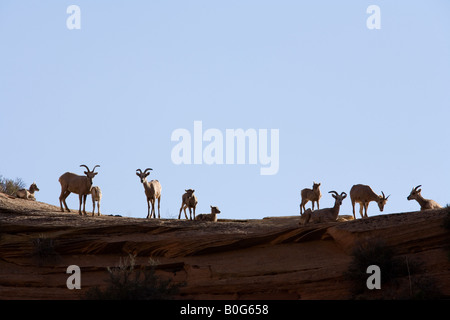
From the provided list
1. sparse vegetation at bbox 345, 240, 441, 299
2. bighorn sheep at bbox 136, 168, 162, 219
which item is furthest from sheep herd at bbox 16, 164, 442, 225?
sparse vegetation at bbox 345, 240, 441, 299

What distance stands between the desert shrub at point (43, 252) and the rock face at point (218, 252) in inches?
1.3

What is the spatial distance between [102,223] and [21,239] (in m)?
2.91

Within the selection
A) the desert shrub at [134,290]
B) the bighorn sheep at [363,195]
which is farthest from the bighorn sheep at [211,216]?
the desert shrub at [134,290]

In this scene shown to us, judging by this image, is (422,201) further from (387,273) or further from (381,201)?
(387,273)

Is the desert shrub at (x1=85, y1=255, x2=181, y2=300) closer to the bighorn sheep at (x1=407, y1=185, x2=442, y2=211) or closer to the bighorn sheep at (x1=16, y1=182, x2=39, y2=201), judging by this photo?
the bighorn sheep at (x1=407, y1=185, x2=442, y2=211)

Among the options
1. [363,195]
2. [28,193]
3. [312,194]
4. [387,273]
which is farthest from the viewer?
[28,193]

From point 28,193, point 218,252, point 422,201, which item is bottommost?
point 218,252

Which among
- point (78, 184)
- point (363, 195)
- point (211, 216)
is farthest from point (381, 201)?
point (78, 184)

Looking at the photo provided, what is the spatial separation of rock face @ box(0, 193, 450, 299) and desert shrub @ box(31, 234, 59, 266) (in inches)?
1.3

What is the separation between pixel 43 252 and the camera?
31.4 metres

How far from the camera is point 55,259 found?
31422 mm

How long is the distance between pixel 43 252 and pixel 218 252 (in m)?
5.63

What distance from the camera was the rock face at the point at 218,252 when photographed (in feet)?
93.5

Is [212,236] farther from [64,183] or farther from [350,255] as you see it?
[64,183]
